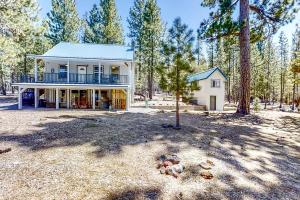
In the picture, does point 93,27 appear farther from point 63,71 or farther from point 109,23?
point 63,71

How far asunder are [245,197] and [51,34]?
132 feet

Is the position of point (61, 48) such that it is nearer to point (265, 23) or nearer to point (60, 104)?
point (60, 104)

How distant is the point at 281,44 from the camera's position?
190 feet

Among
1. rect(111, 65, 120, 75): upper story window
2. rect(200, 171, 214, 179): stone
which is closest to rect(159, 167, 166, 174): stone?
rect(200, 171, 214, 179): stone

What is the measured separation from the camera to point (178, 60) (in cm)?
1240

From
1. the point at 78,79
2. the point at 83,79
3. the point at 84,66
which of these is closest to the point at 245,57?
the point at 83,79

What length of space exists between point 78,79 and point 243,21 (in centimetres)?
1622

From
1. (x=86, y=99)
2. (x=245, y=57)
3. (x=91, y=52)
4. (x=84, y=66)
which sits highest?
(x=91, y=52)

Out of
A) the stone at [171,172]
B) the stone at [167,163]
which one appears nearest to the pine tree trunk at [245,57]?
the stone at [167,163]

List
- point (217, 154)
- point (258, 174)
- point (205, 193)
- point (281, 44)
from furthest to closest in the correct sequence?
point (281, 44), point (217, 154), point (258, 174), point (205, 193)

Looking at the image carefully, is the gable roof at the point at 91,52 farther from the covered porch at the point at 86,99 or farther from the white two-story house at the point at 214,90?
the white two-story house at the point at 214,90

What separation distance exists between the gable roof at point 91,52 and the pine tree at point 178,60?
11.3 meters

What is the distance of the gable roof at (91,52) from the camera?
76.3 feet

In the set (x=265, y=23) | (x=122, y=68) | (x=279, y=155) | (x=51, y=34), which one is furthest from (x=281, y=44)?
(x=279, y=155)
